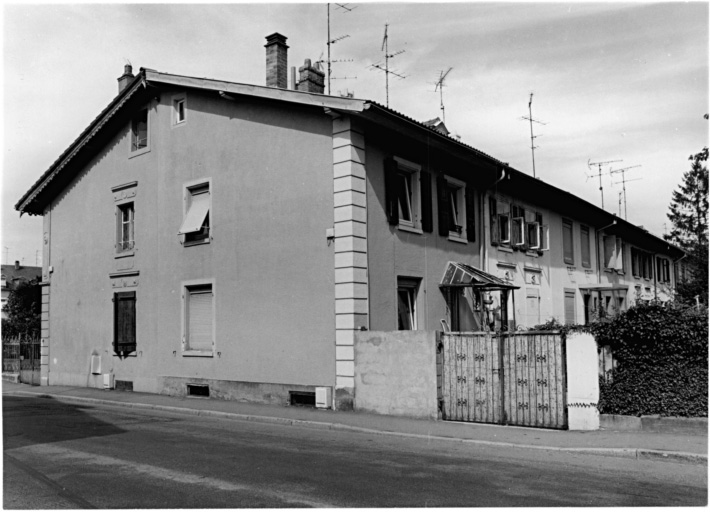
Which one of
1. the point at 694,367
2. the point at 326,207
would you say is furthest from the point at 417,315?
the point at 694,367

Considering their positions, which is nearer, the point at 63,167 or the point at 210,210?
the point at 210,210

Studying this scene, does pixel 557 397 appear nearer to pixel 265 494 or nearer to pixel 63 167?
pixel 265 494

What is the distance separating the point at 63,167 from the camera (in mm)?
20859

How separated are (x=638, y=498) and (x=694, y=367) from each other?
4534mm

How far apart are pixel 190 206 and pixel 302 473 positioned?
11.0 meters

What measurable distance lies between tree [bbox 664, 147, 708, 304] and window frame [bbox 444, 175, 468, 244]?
1064 inches

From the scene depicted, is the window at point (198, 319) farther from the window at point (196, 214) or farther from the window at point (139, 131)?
the window at point (139, 131)

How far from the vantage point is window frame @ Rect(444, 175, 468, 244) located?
58.1 feet

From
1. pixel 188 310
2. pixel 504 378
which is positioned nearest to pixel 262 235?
pixel 188 310

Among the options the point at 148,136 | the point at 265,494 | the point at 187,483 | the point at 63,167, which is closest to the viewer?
the point at 265,494

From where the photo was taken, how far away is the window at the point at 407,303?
50.7 ft

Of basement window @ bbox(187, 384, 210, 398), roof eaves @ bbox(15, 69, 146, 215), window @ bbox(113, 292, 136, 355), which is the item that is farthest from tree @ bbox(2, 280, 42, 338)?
basement window @ bbox(187, 384, 210, 398)

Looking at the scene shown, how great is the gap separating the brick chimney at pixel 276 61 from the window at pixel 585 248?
14.1 metres

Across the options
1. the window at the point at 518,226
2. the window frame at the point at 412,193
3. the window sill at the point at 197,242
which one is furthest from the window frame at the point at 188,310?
the window at the point at 518,226
